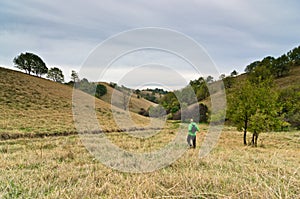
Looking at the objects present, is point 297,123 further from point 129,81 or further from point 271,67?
point 271,67

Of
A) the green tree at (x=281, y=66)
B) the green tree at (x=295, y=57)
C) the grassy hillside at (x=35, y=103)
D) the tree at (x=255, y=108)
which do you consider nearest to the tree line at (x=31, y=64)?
the grassy hillside at (x=35, y=103)

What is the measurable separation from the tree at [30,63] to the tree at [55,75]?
486 cm

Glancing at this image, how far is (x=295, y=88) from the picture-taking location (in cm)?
6362

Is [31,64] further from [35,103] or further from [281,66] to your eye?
[281,66]

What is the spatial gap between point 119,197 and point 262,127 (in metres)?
20.7

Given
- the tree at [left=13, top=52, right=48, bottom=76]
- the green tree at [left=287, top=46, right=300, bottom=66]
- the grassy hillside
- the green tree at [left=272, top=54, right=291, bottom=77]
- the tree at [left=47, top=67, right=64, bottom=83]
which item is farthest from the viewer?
the green tree at [left=287, top=46, right=300, bottom=66]

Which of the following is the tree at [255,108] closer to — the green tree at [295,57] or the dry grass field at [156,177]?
the dry grass field at [156,177]

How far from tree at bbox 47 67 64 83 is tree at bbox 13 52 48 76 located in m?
4.86

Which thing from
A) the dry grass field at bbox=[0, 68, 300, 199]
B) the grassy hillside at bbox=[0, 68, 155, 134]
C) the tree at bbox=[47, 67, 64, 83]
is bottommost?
the dry grass field at bbox=[0, 68, 300, 199]

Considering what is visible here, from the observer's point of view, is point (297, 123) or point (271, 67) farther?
point (271, 67)

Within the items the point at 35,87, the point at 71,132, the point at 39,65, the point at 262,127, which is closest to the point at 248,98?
the point at 262,127

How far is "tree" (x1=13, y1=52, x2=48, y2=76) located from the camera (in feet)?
222

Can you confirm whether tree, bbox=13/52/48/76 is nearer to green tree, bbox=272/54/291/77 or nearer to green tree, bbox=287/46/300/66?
green tree, bbox=272/54/291/77

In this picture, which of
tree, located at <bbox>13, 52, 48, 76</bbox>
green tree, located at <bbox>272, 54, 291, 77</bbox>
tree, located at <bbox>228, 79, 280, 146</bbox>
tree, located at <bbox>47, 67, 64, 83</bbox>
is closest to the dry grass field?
tree, located at <bbox>228, 79, 280, 146</bbox>
